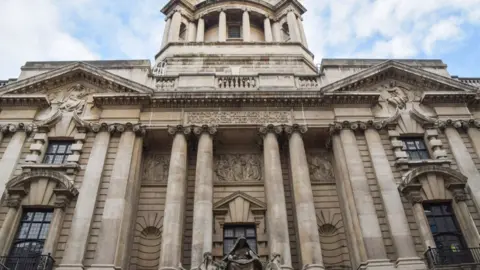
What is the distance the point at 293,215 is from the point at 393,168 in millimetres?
5456

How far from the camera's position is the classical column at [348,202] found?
52.4 feet

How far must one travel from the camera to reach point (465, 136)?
20016 millimetres

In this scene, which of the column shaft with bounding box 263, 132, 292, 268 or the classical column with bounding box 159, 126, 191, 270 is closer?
the classical column with bounding box 159, 126, 191, 270

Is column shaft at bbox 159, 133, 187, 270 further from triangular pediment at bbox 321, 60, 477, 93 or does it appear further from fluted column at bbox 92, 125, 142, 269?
triangular pediment at bbox 321, 60, 477, 93

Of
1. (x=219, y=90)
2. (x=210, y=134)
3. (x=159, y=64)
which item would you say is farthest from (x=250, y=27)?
(x=210, y=134)

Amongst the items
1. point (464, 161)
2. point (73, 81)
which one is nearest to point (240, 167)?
point (73, 81)

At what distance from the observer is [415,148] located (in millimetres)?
19719

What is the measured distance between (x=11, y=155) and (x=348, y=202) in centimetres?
1654

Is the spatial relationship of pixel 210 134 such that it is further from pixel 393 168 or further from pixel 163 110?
pixel 393 168

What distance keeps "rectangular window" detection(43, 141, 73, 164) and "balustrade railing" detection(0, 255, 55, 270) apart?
5.09 m

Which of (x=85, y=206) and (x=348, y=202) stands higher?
(x=348, y=202)

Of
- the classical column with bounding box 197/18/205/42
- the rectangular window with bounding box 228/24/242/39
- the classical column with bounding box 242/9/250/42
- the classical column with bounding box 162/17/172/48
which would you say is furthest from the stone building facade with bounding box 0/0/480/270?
the rectangular window with bounding box 228/24/242/39

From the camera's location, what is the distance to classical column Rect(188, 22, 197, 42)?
105ft

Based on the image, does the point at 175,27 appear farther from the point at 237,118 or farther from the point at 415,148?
the point at 415,148
